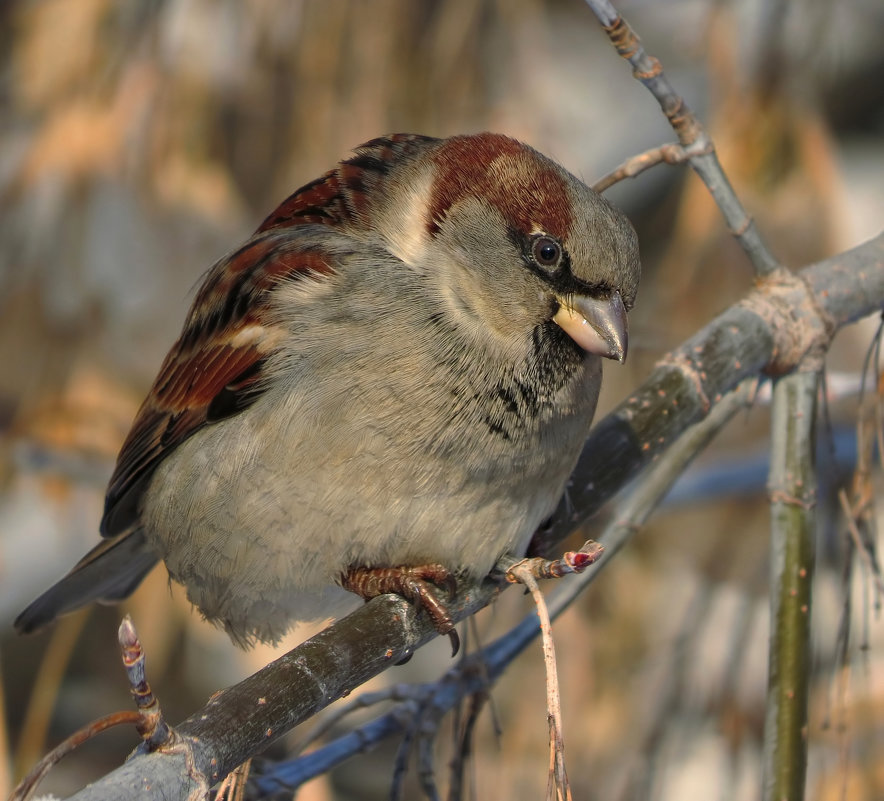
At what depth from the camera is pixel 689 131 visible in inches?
68.8

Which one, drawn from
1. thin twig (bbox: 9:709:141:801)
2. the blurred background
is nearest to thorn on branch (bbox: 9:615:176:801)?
thin twig (bbox: 9:709:141:801)

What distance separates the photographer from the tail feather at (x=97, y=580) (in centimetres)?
220

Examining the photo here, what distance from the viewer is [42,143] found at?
3342 mm

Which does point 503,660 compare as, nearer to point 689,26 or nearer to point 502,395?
point 502,395

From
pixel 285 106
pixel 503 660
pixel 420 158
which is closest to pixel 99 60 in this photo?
pixel 285 106

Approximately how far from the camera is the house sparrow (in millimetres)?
1700

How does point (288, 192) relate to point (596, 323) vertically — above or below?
above

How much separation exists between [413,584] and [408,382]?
29 cm

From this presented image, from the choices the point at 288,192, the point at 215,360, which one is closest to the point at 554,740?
the point at 215,360

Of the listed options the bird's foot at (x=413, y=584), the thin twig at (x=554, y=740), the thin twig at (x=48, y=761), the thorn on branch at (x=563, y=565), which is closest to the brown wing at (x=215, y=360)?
the bird's foot at (x=413, y=584)

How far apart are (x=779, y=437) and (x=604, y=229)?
42 cm

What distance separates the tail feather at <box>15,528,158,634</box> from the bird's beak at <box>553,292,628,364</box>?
1.00 metres

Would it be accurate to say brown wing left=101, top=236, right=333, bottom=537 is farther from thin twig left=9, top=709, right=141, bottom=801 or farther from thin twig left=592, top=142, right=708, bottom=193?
thin twig left=9, top=709, right=141, bottom=801

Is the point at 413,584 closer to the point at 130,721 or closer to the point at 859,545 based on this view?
the point at 859,545
